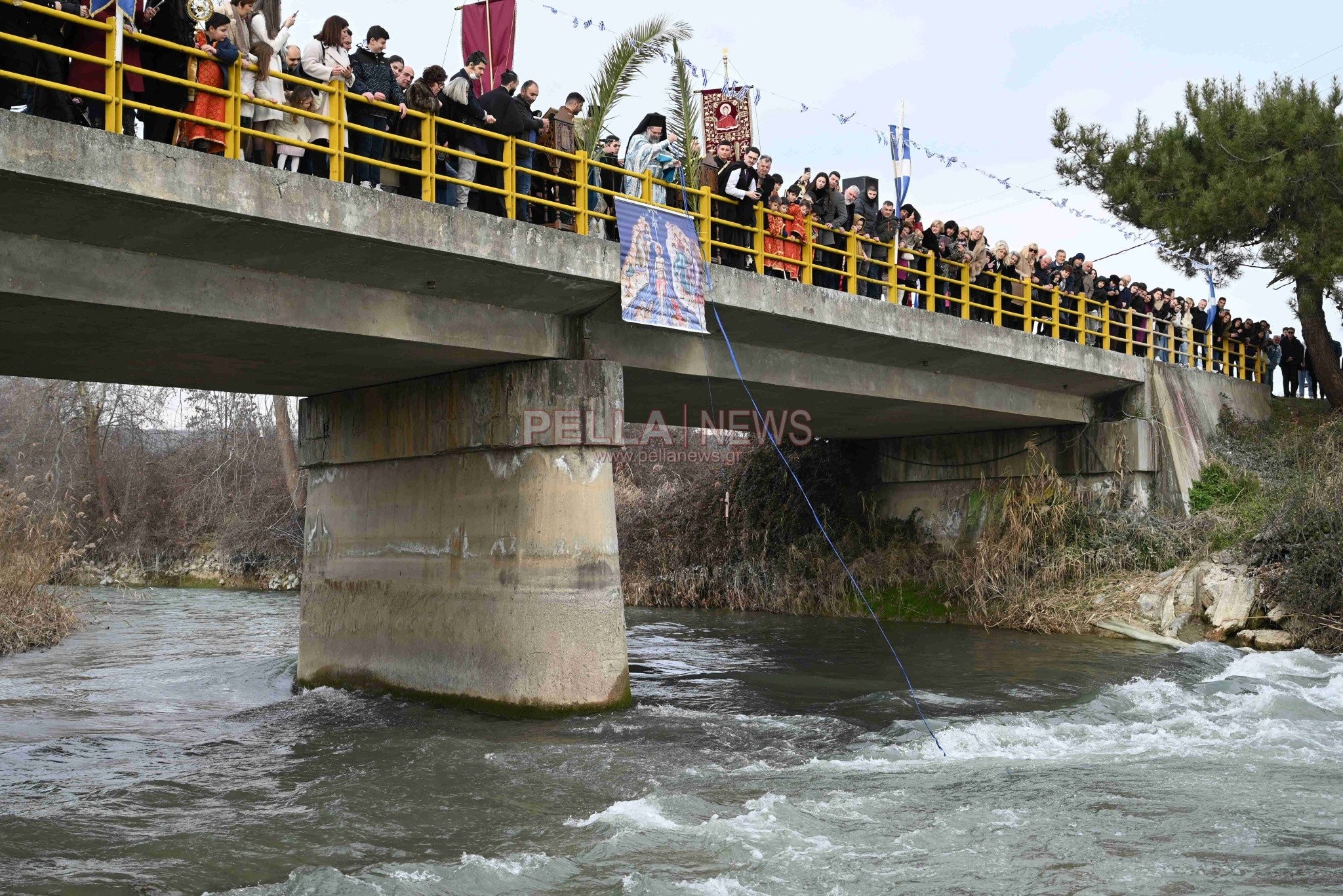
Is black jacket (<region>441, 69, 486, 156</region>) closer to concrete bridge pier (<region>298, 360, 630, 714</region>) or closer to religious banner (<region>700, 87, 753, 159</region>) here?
concrete bridge pier (<region>298, 360, 630, 714</region>)

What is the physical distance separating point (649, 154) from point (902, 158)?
876 cm

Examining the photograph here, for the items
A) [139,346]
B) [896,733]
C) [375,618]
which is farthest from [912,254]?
[139,346]

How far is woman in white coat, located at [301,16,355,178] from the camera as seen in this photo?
32.5 feet

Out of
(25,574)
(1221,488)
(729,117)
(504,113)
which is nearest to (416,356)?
(504,113)

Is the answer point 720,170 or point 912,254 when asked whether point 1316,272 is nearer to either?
point 912,254

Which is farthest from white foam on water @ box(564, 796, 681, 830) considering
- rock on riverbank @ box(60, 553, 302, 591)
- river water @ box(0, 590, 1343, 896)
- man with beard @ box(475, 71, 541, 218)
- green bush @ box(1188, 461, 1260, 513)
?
rock on riverbank @ box(60, 553, 302, 591)

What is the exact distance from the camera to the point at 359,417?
543 inches

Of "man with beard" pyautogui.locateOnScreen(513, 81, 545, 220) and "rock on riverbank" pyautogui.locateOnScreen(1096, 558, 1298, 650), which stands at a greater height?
"man with beard" pyautogui.locateOnScreen(513, 81, 545, 220)

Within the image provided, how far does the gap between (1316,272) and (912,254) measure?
31.6ft

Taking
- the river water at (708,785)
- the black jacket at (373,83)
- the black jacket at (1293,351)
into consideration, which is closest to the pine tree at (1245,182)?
the black jacket at (1293,351)

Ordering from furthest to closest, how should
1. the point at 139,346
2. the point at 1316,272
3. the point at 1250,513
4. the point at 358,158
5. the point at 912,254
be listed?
the point at 1316,272, the point at 1250,513, the point at 912,254, the point at 139,346, the point at 358,158

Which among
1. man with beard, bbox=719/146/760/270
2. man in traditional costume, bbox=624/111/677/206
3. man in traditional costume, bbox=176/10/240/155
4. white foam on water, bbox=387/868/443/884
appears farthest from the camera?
man with beard, bbox=719/146/760/270

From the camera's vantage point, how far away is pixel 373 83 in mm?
10352

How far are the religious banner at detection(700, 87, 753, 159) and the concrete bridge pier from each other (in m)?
4.50
